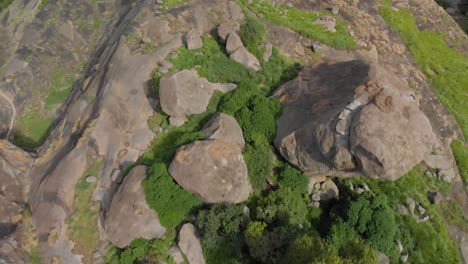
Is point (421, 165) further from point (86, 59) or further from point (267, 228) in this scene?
point (86, 59)

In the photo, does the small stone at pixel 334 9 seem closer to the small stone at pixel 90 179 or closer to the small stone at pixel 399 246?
the small stone at pixel 399 246

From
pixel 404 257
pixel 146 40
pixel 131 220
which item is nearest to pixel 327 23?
pixel 146 40

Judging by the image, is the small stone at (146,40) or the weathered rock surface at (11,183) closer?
the weathered rock surface at (11,183)

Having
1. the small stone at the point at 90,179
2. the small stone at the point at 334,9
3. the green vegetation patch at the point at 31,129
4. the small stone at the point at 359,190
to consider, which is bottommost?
the green vegetation patch at the point at 31,129

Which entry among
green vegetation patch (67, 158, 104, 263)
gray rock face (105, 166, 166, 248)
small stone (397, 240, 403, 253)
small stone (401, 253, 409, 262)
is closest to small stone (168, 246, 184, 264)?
gray rock face (105, 166, 166, 248)

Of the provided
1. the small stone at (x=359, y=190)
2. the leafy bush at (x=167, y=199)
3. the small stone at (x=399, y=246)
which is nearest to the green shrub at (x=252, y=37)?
the small stone at (x=359, y=190)

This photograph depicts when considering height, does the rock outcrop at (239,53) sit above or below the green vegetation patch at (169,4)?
below

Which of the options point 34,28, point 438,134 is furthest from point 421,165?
point 34,28
